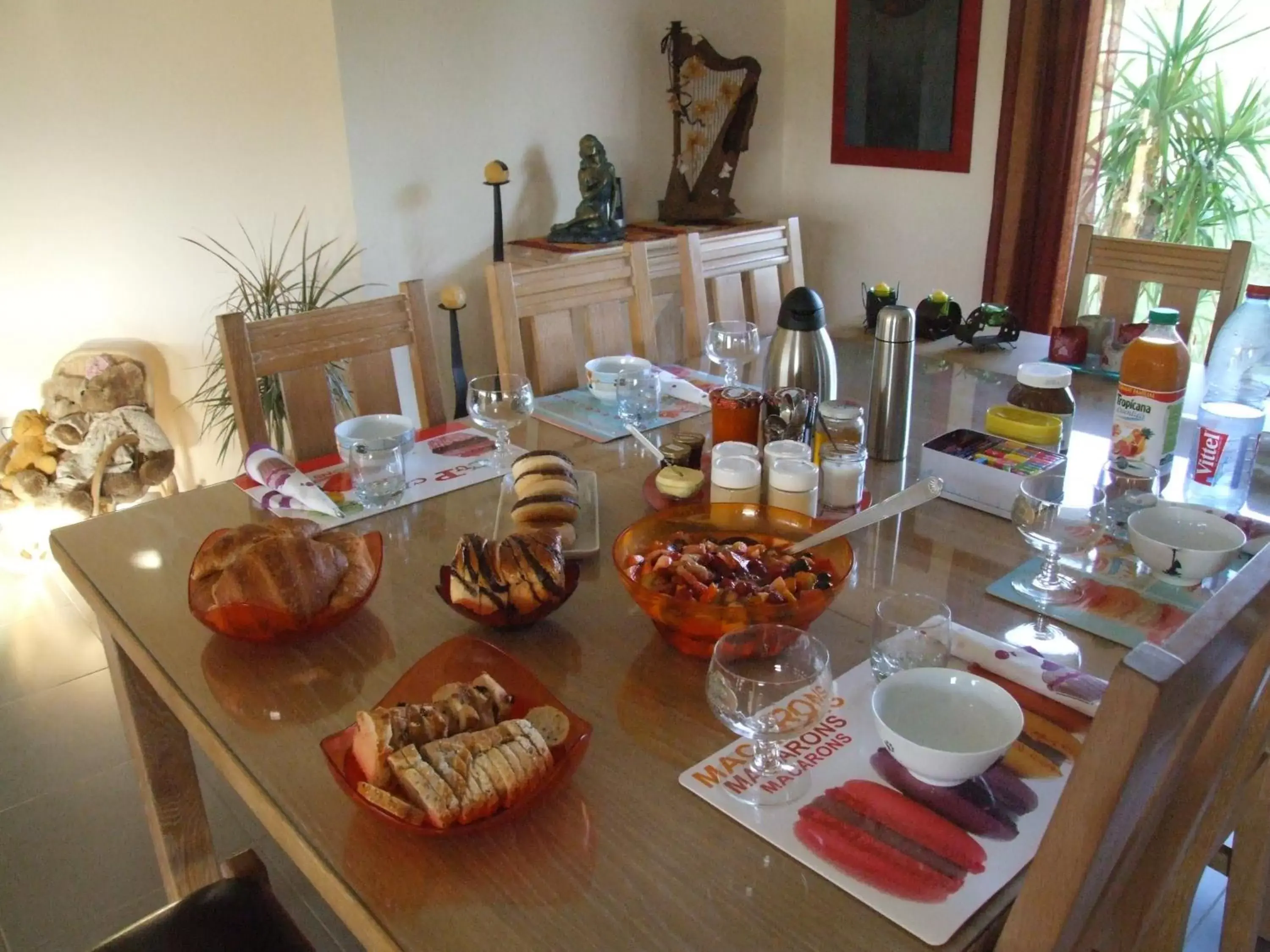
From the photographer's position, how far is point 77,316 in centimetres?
295

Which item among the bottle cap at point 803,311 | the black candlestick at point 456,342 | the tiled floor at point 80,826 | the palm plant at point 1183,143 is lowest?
the tiled floor at point 80,826

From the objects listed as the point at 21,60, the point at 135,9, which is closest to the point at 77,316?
the point at 21,60

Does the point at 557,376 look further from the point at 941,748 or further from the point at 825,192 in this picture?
the point at 825,192

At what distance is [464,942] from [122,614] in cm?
68

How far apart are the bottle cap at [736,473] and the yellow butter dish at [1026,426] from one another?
1.42 ft

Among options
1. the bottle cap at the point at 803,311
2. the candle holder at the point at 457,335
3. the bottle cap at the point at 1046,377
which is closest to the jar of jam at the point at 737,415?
the bottle cap at the point at 803,311

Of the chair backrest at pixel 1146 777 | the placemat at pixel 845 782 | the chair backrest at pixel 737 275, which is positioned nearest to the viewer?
the chair backrest at pixel 1146 777

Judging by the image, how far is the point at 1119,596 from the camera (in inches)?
44.8

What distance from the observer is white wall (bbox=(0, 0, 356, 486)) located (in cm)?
271

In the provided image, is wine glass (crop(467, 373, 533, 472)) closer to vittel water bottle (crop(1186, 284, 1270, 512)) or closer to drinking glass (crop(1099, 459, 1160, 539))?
drinking glass (crop(1099, 459, 1160, 539))

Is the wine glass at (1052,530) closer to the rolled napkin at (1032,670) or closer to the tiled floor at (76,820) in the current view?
the rolled napkin at (1032,670)

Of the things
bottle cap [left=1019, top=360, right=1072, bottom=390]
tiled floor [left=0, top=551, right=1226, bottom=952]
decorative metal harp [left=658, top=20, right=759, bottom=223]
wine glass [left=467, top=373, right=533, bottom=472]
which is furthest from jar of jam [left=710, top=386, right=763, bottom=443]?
decorative metal harp [left=658, top=20, right=759, bottom=223]

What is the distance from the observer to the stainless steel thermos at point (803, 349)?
62.9 inches

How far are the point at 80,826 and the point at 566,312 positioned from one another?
1.39 metres
